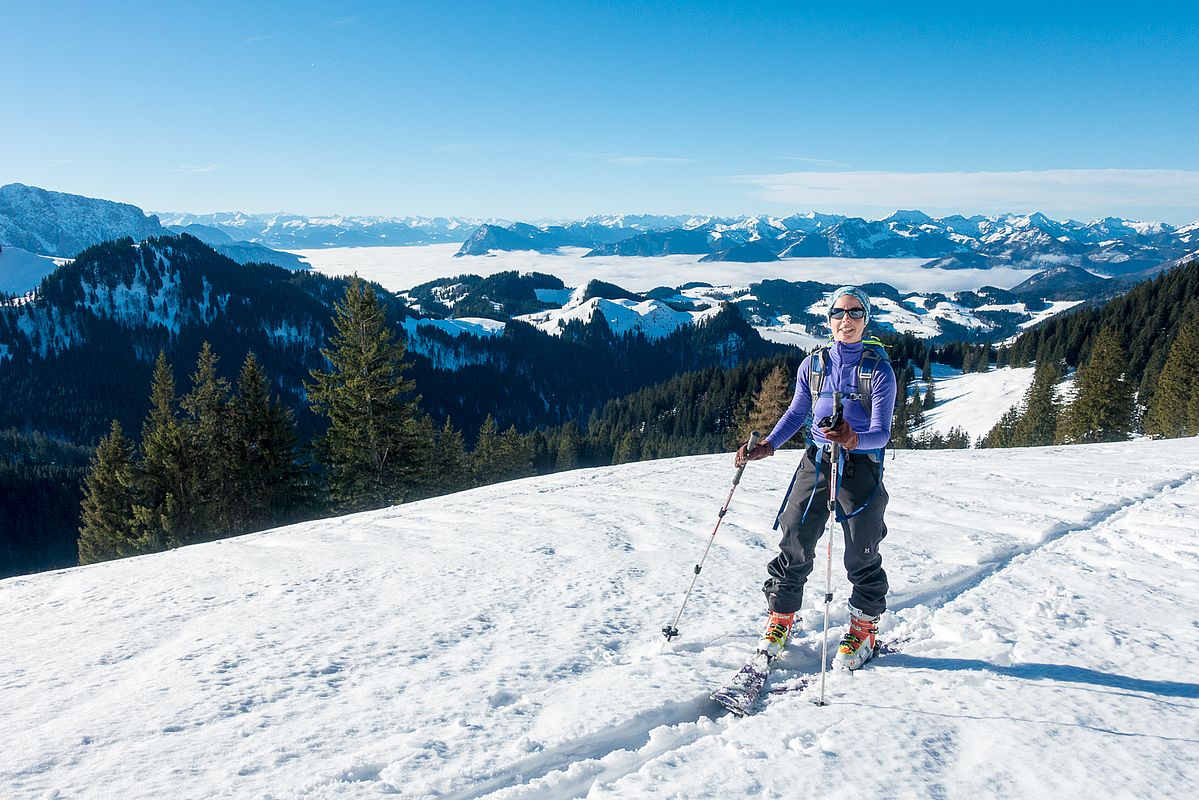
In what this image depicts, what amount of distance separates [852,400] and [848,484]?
2.22 feet

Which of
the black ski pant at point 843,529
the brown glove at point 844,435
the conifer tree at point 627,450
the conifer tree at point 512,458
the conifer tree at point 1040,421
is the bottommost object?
the conifer tree at point 627,450

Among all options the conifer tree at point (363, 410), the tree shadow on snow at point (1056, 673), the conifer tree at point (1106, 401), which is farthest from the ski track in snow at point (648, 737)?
the conifer tree at point (1106, 401)

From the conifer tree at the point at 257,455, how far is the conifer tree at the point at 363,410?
134 inches

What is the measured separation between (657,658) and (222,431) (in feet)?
97.7

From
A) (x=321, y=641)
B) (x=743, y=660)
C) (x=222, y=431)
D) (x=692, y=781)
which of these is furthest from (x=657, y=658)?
(x=222, y=431)

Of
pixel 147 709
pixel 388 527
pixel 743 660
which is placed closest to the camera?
pixel 147 709

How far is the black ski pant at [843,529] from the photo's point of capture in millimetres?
4711

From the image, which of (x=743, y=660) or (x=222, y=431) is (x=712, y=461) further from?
(x=222, y=431)

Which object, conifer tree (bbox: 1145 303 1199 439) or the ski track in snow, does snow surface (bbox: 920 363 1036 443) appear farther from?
the ski track in snow

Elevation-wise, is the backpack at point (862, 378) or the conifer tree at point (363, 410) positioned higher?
the backpack at point (862, 378)

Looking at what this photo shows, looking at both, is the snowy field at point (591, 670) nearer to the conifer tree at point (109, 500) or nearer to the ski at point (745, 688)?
the ski at point (745, 688)

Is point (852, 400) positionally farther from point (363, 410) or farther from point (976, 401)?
point (976, 401)

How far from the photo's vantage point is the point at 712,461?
16359 millimetres

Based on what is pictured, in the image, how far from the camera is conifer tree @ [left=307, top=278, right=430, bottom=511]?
84.4 feet
